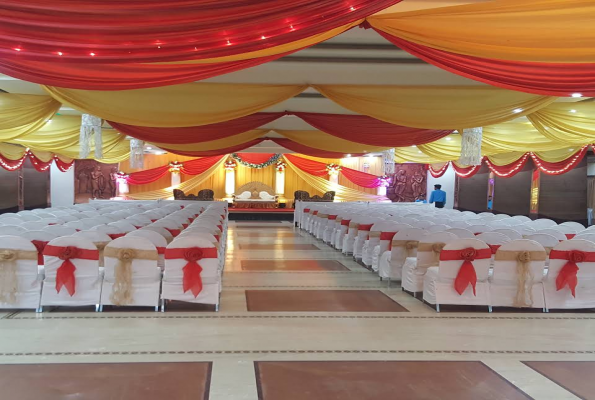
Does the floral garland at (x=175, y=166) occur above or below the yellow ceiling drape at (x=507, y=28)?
below

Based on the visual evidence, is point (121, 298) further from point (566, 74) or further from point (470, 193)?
point (470, 193)

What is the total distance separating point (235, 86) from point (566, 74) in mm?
4504

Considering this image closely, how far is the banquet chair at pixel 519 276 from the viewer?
658cm

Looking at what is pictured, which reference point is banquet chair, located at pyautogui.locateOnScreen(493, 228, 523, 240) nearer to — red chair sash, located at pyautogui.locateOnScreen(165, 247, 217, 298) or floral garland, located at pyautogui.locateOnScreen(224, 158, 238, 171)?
red chair sash, located at pyautogui.locateOnScreen(165, 247, 217, 298)

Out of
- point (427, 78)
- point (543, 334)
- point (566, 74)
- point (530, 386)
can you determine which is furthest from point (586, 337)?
point (427, 78)

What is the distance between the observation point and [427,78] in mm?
8117

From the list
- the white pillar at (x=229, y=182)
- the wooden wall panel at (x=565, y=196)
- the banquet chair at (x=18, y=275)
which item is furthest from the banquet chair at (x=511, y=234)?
the white pillar at (x=229, y=182)

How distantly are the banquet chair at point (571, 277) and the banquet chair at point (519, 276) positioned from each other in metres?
0.12

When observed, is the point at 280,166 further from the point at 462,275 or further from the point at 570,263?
the point at 570,263

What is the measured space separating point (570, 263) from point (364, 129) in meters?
4.73

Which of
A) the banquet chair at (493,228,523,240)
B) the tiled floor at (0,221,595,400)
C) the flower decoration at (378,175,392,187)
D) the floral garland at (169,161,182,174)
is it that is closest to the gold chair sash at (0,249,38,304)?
the tiled floor at (0,221,595,400)

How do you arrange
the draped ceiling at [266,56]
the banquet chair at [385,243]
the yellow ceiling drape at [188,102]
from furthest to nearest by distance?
the banquet chair at [385,243] → the yellow ceiling drape at [188,102] → the draped ceiling at [266,56]

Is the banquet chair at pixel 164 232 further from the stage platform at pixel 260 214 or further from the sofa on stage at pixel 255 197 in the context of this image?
the sofa on stage at pixel 255 197

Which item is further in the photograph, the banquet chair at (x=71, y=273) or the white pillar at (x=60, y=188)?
the white pillar at (x=60, y=188)
